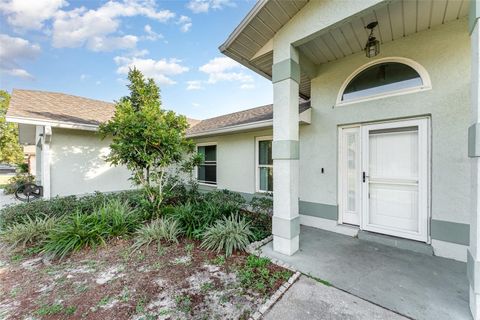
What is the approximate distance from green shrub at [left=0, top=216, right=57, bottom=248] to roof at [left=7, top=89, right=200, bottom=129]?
343 cm

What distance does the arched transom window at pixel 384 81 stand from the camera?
11.9 ft

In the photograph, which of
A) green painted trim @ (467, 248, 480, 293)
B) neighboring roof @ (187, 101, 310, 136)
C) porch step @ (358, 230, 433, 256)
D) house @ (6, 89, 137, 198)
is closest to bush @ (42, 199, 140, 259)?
house @ (6, 89, 137, 198)

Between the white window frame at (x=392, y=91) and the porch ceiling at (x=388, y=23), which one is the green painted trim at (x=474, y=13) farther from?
the white window frame at (x=392, y=91)

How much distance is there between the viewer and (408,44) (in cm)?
368

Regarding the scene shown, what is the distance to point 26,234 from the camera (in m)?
4.03

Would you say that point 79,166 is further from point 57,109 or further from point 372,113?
point 372,113

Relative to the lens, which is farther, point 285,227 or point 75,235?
point 75,235

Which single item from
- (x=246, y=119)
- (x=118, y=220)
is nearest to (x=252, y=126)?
(x=246, y=119)

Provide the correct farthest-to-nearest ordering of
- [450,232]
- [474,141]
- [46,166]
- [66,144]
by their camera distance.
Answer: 1. [66,144]
2. [46,166]
3. [450,232]
4. [474,141]

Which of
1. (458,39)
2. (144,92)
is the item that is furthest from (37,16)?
(458,39)

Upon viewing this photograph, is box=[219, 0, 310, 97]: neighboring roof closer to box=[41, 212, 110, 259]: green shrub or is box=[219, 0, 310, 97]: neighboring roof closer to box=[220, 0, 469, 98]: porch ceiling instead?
box=[220, 0, 469, 98]: porch ceiling

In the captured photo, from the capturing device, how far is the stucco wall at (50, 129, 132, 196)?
6.64 metres

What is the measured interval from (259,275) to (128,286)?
1891 mm

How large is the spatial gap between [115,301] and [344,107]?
531cm
